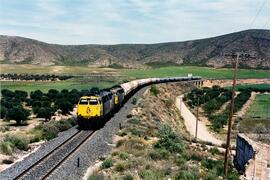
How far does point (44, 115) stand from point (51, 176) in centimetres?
2134

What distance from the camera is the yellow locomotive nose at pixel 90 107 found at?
32719 mm

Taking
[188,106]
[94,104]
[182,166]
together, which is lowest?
[188,106]

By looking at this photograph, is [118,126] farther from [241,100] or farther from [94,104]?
[241,100]

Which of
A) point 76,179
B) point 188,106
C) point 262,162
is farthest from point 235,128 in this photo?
point 76,179

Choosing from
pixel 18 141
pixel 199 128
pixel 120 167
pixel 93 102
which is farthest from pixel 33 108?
pixel 199 128

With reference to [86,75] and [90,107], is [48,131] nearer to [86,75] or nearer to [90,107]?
[90,107]

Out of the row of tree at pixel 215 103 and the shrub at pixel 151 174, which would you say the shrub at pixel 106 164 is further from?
the row of tree at pixel 215 103

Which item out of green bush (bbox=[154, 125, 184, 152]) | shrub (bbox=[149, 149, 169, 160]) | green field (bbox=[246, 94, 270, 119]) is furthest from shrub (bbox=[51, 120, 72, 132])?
green field (bbox=[246, 94, 270, 119])

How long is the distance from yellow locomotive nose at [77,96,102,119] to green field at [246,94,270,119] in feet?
167

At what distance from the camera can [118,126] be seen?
36281 mm

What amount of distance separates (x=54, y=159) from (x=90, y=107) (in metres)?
10.1

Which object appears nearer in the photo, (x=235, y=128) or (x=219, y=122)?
(x=235, y=128)

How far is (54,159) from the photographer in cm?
2303

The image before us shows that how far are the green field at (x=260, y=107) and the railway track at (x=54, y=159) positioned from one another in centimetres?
5467
